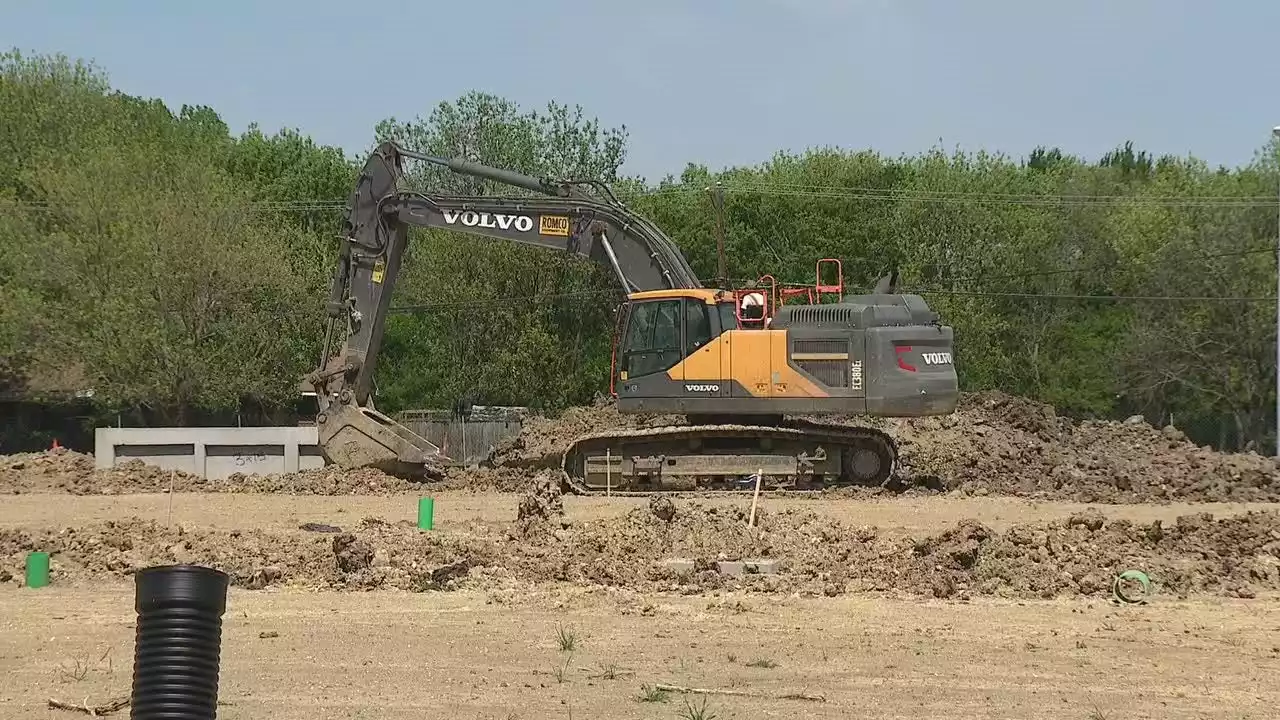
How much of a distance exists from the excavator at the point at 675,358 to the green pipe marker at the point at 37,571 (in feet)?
29.5

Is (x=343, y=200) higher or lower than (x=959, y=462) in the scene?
higher

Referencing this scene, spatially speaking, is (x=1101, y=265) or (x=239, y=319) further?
(x=1101, y=265)

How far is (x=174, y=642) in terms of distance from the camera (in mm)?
5414

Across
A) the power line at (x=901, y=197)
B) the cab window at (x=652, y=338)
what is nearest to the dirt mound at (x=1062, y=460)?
the cab window at (x=652, y=338)

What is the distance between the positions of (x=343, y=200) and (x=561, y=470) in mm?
29659

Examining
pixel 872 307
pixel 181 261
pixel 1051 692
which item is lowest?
pixel 1051 692

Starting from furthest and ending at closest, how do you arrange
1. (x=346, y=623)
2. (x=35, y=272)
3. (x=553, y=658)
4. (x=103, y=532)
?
(x=35, y=272) → (x=103, y=532) → (x=346, y=623) → (x=553, y=658)

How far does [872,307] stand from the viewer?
20.6 meters

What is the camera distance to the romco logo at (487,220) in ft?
73.1

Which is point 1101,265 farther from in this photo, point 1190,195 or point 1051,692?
point 1051,692

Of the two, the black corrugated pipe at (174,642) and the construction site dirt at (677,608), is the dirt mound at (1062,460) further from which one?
the black corrugated pipe at (174,642)

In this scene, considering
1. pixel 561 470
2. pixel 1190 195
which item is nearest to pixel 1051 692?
pixel 561 470

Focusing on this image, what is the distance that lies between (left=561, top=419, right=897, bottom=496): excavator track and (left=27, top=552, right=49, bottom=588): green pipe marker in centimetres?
988

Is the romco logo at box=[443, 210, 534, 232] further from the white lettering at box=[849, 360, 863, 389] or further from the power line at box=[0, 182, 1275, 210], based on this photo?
the power line at box=[0, 182, 1275, 210]
